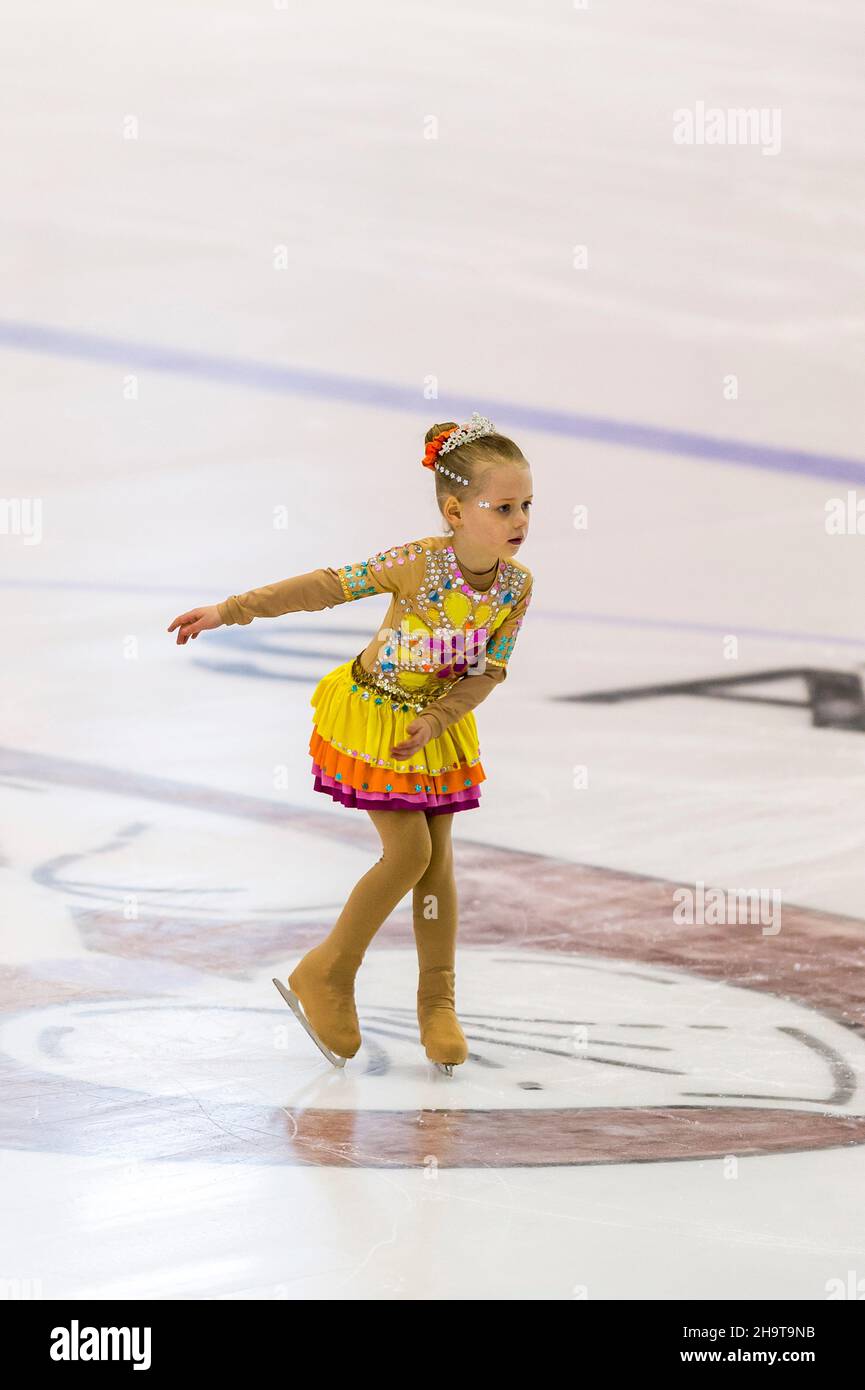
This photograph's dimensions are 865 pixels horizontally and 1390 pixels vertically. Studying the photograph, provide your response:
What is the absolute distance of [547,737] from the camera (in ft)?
16.2

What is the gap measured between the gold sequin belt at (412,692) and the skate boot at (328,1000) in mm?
406

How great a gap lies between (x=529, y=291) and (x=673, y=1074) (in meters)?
4.08

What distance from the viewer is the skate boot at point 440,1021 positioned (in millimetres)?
2609

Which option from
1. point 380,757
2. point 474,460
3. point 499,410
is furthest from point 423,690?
point 499,410

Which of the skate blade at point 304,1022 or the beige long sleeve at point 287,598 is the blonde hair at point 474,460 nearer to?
the beige long sleeve at point 287,598

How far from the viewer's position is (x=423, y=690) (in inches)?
106

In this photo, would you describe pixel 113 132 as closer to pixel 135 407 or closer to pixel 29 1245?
pixel 135 407

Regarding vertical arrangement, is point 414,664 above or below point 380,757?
above

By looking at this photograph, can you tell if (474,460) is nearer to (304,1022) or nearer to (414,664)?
(414,664)

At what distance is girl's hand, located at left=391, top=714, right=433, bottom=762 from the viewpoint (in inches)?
99.7

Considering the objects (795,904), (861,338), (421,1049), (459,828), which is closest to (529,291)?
(861,338)

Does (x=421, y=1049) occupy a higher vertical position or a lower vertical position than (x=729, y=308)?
lower

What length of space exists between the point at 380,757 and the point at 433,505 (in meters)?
3.28

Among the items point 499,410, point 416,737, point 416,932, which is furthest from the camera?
point 499,410
